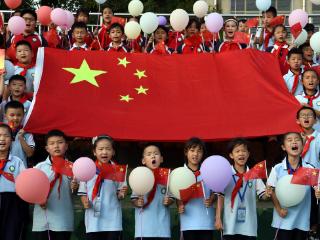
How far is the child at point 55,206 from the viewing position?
18.5 ft

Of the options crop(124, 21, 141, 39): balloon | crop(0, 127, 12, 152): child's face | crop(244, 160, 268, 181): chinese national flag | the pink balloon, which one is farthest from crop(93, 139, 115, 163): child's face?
the pink balloon

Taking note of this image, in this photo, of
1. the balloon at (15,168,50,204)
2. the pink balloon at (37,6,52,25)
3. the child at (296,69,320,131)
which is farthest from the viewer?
the pink balloon at (37,6,52,25)

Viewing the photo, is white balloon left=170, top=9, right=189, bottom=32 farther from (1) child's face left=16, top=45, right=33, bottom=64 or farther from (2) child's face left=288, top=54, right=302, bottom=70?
(1) child's face left=16, top=45, right=33, bottom=64

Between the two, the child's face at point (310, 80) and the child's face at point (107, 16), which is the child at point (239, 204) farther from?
the child's face at point (107, 16)

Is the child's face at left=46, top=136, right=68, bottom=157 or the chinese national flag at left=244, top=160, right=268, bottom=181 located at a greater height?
the child's face at left=46, top=136, right=68, bottom=157

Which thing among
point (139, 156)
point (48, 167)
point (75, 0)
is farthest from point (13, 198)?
point (75, 0)

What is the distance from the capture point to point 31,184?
5152 millimetres

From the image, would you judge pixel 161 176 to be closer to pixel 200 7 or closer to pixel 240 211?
pixel 240 211

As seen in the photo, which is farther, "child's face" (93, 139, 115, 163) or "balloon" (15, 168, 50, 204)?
"child's face" (93, 139, 115, 163)

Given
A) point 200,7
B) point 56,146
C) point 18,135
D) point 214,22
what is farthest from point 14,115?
point 200,7

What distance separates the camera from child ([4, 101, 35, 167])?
6.23 metres

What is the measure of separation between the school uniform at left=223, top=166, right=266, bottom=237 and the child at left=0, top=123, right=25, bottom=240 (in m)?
1.90

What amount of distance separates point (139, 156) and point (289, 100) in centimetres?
194

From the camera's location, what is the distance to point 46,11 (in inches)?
360
